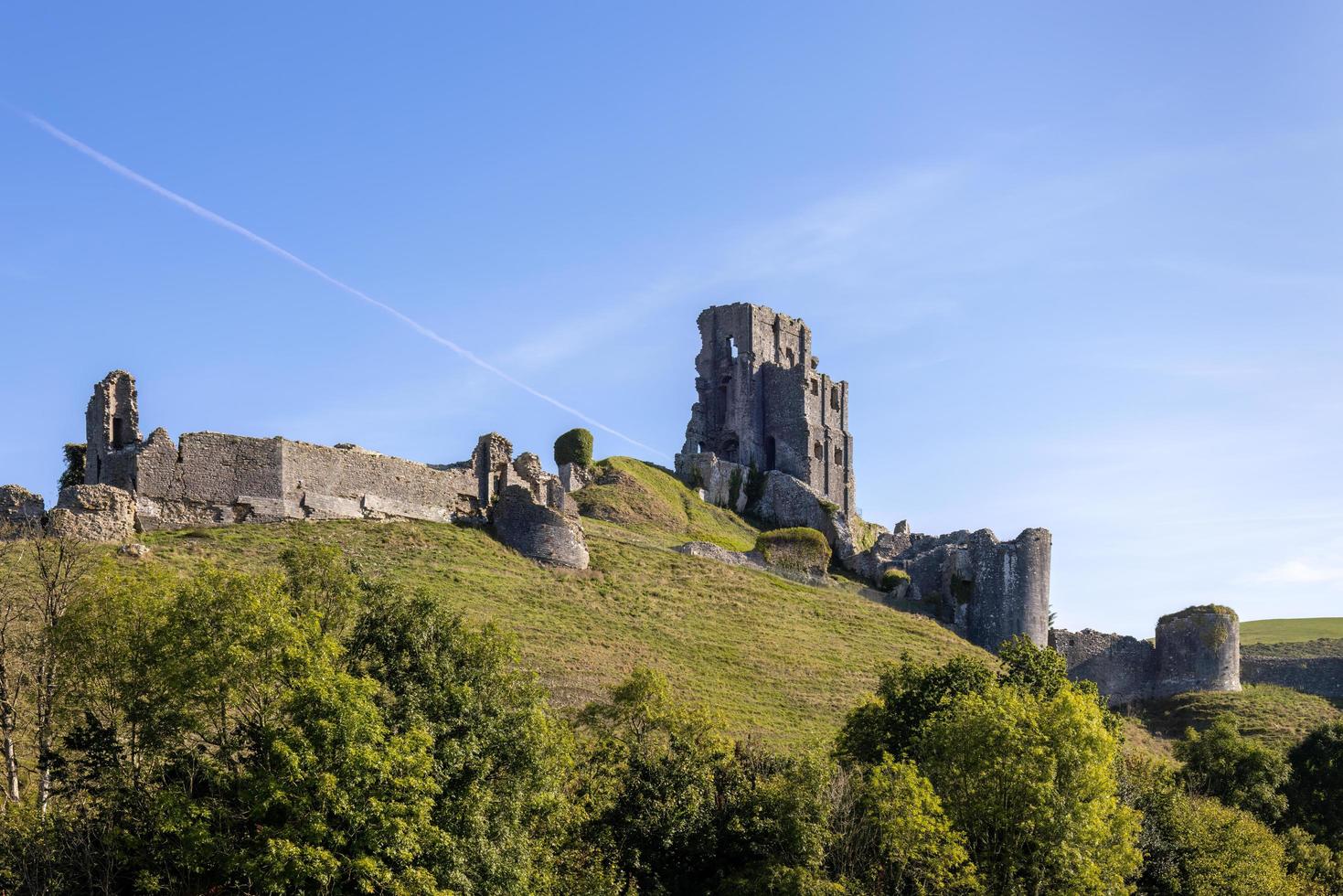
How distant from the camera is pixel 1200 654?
71.9 m

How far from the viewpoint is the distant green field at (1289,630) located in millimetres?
94562

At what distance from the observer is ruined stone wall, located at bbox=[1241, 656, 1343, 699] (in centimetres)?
7525

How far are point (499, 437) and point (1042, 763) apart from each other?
29.7m

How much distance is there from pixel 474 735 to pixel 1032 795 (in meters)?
14.4

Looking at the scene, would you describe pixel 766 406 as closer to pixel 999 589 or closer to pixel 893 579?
pixel 893 579

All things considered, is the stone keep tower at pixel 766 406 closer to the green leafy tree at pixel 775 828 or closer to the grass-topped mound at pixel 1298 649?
the grass-topped mound at pixel 1298 649

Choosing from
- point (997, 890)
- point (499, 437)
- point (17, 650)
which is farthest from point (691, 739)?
point (499, 437)

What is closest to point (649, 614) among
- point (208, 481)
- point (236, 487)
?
point (236, 487)

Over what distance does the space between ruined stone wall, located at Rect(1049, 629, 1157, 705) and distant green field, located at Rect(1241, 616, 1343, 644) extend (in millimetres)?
22773

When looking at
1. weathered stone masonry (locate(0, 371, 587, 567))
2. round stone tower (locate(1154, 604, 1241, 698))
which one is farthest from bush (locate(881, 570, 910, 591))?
weathered stone masonry (locate(0, 371, 587, 567))

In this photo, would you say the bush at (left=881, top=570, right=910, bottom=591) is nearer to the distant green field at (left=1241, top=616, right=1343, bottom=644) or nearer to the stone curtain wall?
the stone curtain wall

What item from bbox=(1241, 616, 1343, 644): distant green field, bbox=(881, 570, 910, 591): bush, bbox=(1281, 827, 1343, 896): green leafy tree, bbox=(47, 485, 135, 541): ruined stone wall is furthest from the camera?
bbox=(1241, 616, 1343, 644): distant green field

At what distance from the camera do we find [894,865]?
116 ft

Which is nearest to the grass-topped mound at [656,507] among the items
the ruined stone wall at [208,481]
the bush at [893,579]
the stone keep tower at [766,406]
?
the bush at [893,579]
